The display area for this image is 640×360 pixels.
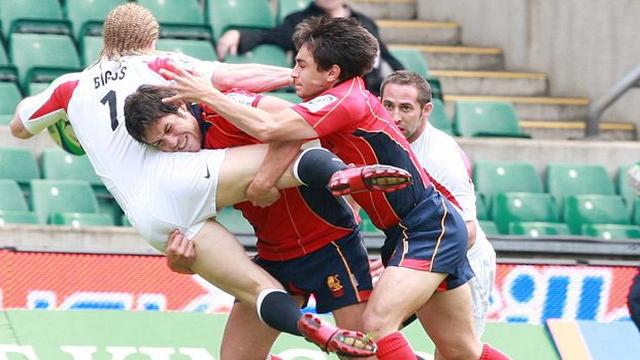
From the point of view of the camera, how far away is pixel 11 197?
988 cm

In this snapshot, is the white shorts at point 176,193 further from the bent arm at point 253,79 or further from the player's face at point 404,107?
the player's face at point 404,107

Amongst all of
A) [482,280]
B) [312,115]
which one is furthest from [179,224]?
[482,280]

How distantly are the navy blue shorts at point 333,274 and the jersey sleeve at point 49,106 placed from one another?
3.71 feet

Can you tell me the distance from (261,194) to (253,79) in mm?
554

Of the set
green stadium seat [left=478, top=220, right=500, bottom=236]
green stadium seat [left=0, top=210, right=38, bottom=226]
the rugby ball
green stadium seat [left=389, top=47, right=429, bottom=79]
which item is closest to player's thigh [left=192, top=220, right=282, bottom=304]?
the rugby ball

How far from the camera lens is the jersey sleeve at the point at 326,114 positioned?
655 cm

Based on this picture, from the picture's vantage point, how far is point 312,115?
258 inches

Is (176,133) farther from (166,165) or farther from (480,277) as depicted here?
(480,277)

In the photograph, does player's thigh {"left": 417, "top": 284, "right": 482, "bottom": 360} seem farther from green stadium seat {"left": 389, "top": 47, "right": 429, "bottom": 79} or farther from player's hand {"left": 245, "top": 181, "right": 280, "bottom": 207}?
green stadium seat {"left": 389, "top": 47, "right": 429, "bottom": 79}

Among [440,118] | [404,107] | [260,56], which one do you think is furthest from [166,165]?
[440,118]

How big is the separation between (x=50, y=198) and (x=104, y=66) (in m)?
3.07

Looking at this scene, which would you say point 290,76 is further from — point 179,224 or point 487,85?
point 487,85

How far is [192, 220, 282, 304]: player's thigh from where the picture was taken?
6.75 m

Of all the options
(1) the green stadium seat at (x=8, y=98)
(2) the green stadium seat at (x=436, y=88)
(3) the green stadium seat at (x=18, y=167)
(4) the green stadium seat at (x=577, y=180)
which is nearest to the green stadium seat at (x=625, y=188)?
(4) the green stadium seat at (x=577, y=180)
